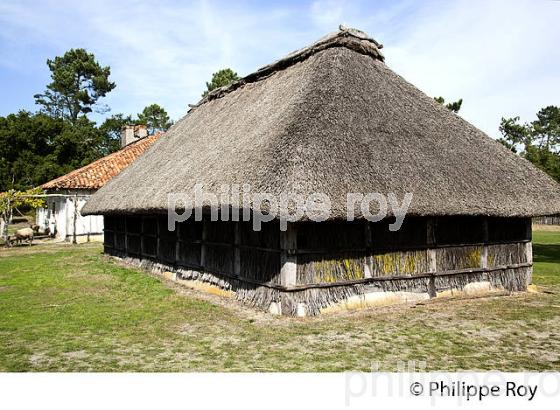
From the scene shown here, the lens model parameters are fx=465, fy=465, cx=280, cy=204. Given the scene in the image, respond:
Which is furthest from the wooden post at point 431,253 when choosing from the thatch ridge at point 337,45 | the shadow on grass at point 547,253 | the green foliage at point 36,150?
the green foliage at point 36,150

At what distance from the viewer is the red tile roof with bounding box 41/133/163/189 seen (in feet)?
77.9

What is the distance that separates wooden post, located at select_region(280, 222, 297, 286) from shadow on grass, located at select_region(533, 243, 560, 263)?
1275 cm

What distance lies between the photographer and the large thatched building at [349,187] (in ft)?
26.3

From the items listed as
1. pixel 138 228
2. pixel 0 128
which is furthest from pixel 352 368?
pixel 0 128

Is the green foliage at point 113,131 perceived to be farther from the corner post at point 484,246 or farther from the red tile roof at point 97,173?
the corner post at point 484,246

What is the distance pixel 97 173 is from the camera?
25094 millimetres

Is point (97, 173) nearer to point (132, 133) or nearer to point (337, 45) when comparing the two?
point (132, 133)

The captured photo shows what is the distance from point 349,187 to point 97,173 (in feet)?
67.5

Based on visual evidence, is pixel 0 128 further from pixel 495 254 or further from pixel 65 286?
pixel 495 254

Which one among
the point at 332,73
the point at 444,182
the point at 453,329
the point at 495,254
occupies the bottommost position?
the point at 453,329

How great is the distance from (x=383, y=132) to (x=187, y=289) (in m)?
5.76

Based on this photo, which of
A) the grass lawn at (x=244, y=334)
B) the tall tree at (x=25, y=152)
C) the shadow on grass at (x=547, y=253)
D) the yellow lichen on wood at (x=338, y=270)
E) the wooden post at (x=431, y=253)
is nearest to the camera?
the grass lawn at (x=244, y=334)

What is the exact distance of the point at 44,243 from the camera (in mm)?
23172

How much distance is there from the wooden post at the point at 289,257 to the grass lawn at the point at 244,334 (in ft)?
2.18
